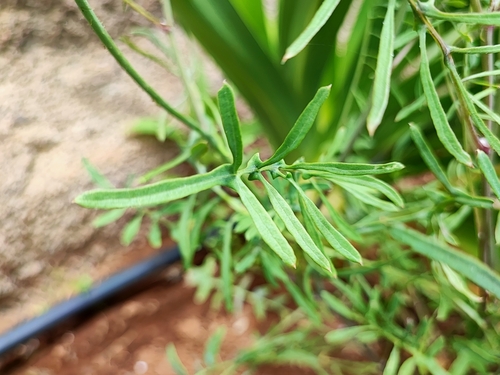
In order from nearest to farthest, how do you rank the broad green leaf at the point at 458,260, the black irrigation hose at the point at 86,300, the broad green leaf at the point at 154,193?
the broad green leaf at the point at 154,193 < the broad green leaf at the point at 458,260 < the black irrigation hose at the point at 86,300

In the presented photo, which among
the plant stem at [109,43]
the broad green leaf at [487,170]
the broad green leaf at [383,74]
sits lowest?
the broad green leaf at [487,170]

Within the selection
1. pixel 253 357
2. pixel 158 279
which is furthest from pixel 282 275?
pixel 158 279

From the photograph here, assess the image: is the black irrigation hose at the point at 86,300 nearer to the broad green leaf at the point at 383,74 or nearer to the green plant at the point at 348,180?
the green plant at the point at 348,180

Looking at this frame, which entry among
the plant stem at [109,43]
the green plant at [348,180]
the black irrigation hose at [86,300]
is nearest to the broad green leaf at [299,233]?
the green plant at [348,180]

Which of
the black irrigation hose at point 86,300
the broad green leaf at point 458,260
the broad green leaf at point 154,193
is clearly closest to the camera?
the broad green leaf at point 154,193

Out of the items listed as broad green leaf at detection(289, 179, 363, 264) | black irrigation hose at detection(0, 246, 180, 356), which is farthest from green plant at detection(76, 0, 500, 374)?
black irrigation hose at detection(0, 246, 180, 356)

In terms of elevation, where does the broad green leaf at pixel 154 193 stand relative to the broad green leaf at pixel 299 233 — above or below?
above

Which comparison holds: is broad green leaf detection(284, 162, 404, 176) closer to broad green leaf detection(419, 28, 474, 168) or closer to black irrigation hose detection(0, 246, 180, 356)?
broad green leaf detection(419, 28, 474, 168)

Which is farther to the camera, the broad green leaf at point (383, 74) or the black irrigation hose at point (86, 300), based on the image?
the black irrigation hose at point (86, 300)
